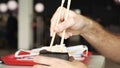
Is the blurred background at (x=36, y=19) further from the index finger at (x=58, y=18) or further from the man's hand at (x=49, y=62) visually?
the man's hand at (x=49, y=62)

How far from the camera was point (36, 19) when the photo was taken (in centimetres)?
785

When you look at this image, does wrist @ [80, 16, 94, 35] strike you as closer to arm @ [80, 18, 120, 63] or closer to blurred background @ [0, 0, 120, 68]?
arm @ [80, 18, 120, 63]

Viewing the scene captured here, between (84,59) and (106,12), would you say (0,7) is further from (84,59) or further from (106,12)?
(84,59)

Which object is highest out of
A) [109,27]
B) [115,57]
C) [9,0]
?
[115,57]

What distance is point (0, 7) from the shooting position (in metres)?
10.7

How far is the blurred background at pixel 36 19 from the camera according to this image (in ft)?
19.8

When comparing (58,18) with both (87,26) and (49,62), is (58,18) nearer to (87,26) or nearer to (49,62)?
(49,62)

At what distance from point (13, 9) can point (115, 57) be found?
29.8ft

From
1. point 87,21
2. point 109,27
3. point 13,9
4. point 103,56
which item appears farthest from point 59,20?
point 13,9

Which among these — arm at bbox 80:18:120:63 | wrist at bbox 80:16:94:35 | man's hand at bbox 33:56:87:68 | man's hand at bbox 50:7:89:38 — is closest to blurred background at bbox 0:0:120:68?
arm at bbox 80:18:120:63

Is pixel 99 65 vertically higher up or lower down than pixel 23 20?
higher up

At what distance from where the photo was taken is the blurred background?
6047 mm

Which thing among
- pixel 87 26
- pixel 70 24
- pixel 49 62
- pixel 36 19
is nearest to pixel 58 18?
pixel 70 24

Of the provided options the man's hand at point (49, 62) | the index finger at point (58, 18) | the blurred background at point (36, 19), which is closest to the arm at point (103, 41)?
the index finger at point (58, 18)
